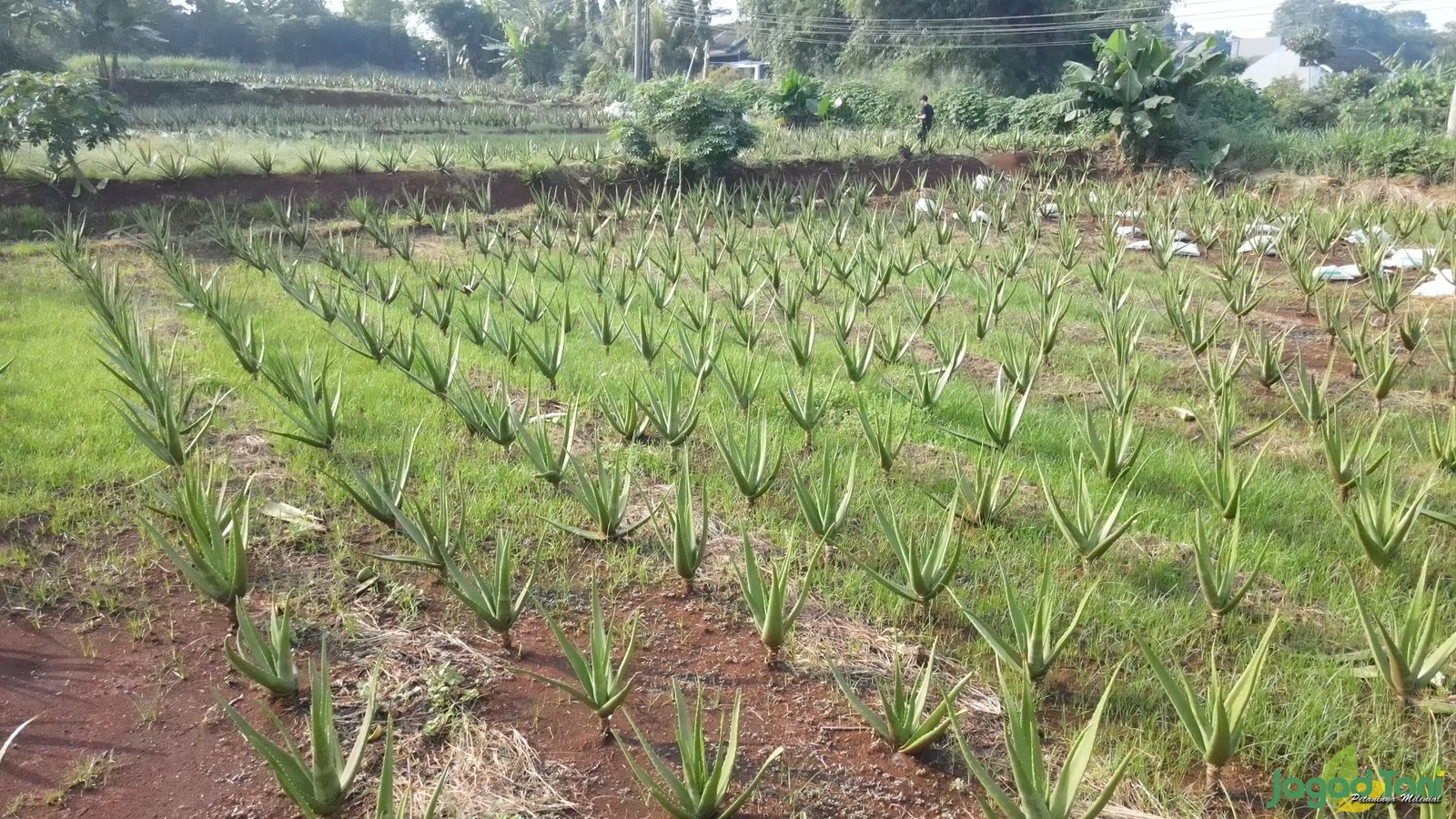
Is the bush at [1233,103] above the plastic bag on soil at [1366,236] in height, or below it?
above

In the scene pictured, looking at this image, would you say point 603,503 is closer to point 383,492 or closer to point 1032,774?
point 383,492

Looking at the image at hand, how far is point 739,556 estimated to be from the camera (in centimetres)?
320

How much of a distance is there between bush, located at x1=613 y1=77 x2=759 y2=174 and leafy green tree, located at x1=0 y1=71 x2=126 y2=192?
23.1ft

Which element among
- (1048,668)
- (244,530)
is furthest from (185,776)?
(1048,668)

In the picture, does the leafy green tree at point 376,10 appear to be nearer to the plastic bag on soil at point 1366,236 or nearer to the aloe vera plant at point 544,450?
the plastic bag on soil at point 1366,236

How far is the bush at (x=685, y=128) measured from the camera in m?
13.7

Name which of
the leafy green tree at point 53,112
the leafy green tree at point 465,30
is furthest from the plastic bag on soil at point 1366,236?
the leafy green tree at point 465,30

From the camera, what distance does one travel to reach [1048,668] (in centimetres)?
243

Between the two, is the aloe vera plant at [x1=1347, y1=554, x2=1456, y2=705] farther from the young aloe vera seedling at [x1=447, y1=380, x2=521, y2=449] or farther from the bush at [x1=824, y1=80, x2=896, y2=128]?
the bush at [x1=824, y1=80, x2=896, y2=128]

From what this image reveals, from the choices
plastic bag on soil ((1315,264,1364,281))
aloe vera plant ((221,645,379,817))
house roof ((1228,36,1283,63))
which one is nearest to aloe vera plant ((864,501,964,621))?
aloe vera plant ((221,645,379,817))

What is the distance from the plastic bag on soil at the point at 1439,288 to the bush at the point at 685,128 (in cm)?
945

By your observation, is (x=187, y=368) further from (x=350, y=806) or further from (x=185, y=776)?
(x=350, y=806)

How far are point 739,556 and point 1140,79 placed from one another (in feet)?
55.0

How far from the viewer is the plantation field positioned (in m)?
2.17
